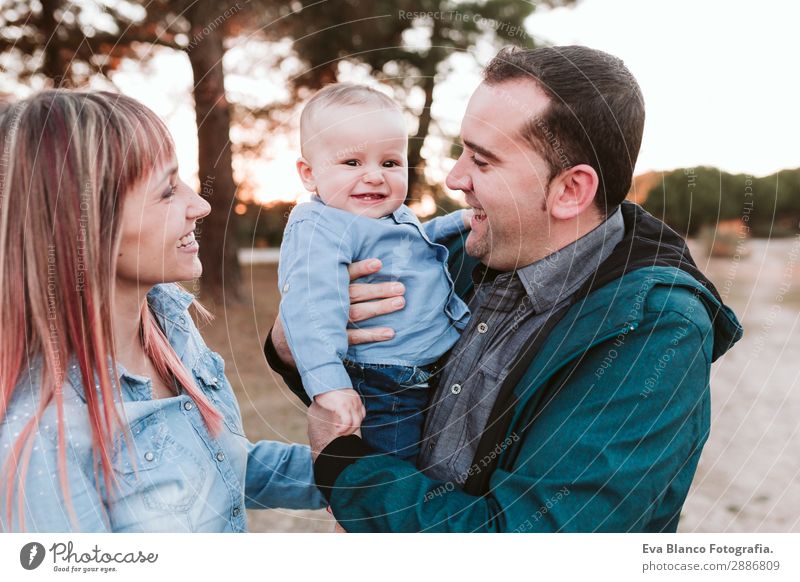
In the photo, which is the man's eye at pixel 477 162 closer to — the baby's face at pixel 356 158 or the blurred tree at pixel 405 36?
the baby's face at pixel 356 158

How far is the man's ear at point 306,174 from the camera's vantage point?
1454mm

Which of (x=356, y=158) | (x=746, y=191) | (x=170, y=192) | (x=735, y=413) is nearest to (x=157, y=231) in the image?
(x=170, y=192)

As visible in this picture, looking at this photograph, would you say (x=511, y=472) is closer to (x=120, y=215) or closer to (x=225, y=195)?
(x=120, y=215)

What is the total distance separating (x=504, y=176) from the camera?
1.43 meters

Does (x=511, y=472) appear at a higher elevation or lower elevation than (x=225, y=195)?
lower

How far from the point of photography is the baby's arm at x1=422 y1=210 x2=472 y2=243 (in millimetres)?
1685

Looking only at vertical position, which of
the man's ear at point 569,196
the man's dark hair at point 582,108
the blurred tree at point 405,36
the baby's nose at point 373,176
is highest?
the blurred tree at point 405,36

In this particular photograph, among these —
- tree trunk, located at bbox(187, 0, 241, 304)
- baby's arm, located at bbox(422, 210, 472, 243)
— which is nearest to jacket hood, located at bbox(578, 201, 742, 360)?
baby's arm, located at bbox(422, 210, 472, 243)

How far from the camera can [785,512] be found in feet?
9.78

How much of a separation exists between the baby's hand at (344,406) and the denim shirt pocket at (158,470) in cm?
27

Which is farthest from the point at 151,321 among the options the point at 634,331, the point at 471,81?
the point at 471,81

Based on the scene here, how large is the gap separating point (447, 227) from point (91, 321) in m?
0.87

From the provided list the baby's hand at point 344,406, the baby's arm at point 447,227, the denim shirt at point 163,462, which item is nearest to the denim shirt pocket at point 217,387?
the denim shirt at point 163,462

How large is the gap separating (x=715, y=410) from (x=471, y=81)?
10.9 feet
